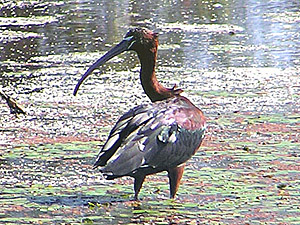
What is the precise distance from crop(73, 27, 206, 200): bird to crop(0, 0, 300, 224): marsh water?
0.32 metres

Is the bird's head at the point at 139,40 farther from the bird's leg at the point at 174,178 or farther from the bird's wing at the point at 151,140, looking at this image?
the bird's leg at the point at 174,178

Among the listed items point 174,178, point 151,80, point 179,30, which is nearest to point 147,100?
point 151,80

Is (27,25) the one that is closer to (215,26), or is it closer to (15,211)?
(215,26)

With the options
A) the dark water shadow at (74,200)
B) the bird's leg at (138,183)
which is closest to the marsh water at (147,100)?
the dark water shadow at (74,200)

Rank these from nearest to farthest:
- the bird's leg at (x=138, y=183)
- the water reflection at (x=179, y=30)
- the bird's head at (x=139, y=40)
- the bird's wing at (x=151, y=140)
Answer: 1. the bird's wing at (x=151, y=140)
2. the bird's leg at (x=138, y=183)
3. the bird's head at (x=139, y=40)
4. the water reflection at (x=179, y=30)

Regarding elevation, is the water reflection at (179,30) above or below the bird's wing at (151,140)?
below

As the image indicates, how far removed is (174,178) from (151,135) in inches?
16.4

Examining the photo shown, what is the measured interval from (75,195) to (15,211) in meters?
0.58

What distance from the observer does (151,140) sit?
6.49 meters

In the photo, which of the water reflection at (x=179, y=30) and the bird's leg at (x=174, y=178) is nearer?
the bird's leg at (x=174, y=178)

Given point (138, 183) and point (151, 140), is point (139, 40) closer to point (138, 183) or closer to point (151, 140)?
point (151, 140)

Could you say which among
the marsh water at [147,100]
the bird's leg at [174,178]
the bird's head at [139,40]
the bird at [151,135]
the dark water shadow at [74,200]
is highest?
the bird's head at [139,40]

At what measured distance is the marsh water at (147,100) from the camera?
6.56 meters

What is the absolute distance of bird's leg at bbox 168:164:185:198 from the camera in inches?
261
